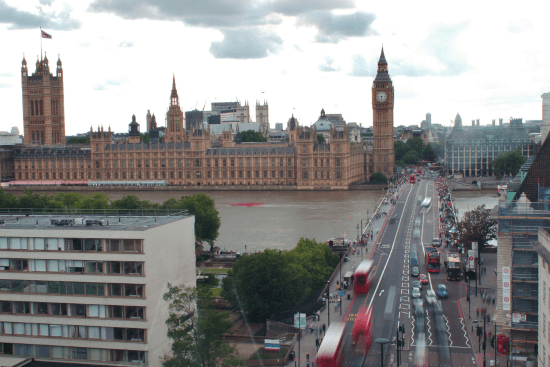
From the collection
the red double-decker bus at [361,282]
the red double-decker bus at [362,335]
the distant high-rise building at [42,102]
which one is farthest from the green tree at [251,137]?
the red double-decker bus at [362,335]

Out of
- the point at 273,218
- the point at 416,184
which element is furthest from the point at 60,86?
the point at 273,218

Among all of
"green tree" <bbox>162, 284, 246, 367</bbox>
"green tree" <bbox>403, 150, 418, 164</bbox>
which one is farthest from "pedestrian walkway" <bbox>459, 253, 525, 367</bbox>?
"green tree" <bbox>403, 150, 418, 164</bbox>

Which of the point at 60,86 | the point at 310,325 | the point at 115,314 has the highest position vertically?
the point at 60,86

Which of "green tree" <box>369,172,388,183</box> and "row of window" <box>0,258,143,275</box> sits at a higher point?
"row of window" <box>0,258,143,275</box>

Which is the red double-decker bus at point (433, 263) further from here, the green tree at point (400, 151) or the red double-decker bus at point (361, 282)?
the green tree at point (400, 151)

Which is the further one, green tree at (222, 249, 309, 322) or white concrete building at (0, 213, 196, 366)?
green tree at (222, 249, 309, 322)

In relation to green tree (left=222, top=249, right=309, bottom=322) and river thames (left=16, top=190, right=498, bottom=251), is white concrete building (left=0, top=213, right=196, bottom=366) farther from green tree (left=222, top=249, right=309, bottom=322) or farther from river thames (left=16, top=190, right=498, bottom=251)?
river thames (left=16, top=190, right=498, bottom=251)

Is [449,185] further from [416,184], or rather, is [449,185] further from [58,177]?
[58,177]
